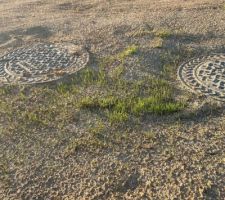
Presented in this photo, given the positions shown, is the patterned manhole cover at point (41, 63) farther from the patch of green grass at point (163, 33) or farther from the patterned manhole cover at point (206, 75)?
the patterned manhole cover at point (206, 75)

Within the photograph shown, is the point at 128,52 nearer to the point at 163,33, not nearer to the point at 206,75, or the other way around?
the point at 163,33

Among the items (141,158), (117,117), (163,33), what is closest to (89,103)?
(117,117)

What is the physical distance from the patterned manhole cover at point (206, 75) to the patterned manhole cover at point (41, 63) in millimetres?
1334

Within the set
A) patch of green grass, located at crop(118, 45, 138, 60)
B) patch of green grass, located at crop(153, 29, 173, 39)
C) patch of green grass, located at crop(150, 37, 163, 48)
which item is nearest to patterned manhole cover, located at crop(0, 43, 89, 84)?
patch of green grass, located at crop(118, 45, 138, 60)

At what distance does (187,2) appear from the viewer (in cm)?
736

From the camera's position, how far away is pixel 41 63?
5.25 m

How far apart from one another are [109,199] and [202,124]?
1.30 m

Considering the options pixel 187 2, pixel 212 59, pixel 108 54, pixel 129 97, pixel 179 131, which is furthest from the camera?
pixel 187 2

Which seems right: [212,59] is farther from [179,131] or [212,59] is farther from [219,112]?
[179,131]

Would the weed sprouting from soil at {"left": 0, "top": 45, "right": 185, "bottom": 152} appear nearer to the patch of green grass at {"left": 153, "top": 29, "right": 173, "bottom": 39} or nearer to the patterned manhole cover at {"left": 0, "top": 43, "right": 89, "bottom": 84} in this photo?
the patterned manhole cover at {"left": 0, "top": 43, "right": 89, "bottom": 84}

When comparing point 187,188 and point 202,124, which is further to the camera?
point 202,124

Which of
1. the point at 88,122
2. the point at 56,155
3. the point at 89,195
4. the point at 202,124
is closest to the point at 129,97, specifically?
the point at 88,122

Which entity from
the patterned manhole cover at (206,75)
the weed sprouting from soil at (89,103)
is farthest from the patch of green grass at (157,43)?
the weed sprouting from soil at (89,103)

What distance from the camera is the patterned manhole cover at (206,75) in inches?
170
